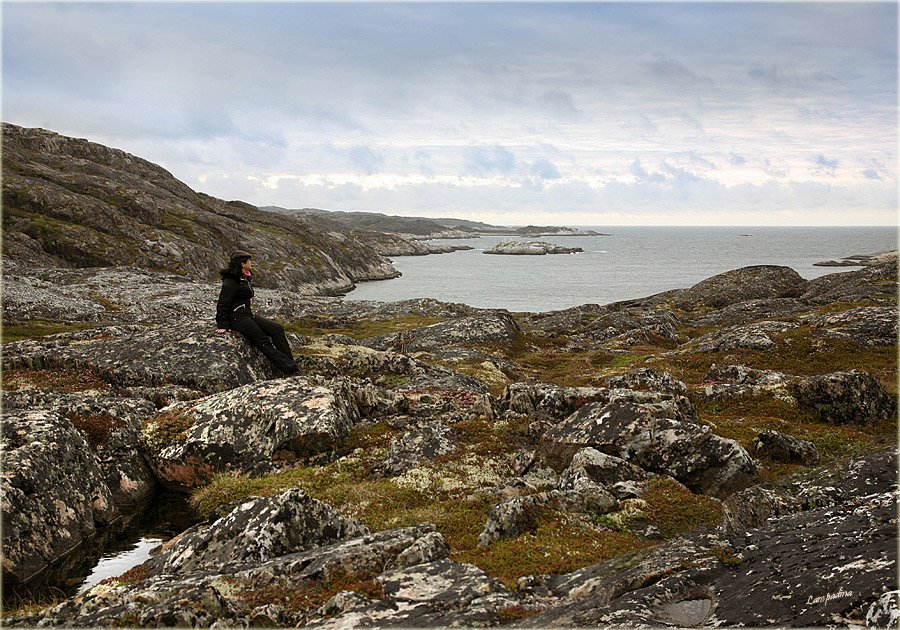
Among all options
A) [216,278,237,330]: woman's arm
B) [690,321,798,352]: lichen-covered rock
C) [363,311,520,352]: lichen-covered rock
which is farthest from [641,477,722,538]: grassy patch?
[363,311,520,352]: lichen-covered rock

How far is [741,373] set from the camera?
2691 centimetres

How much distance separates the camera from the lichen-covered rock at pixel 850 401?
2022 centimetres

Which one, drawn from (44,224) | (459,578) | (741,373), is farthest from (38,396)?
(44,224)

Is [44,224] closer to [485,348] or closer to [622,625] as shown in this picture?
[485,348]

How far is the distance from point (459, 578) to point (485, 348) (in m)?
36.2

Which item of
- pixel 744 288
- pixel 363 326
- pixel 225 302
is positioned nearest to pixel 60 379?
pixel 225 302

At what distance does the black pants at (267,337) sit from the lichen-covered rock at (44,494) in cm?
900

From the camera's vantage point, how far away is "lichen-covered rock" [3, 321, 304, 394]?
23.1m

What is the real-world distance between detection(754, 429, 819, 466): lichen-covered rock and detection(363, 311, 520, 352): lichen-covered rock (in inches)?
1193

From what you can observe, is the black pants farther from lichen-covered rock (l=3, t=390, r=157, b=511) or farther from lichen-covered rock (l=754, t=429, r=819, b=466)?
lichen-covered rock (l=754, t=429, r=819, b=466)

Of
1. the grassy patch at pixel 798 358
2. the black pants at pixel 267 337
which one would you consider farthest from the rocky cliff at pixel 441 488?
the black pants at pixel 267 337

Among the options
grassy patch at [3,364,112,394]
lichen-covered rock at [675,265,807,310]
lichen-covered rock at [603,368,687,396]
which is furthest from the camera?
lichen-covered rock at [675,265,807,310]

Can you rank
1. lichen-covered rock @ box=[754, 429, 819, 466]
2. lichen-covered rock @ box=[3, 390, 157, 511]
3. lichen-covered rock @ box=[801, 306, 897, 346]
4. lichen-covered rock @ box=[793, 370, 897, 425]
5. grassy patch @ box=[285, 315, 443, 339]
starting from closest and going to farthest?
lichen-covered rock @ box=[754, 429, 819, 466] < lichen-covered rock @ box=[3, 390, 157, 511] < lichen-covered rock @ box=[793, 370, 897, 425] < lichen-covered rock @ box=[801, 306, 897, 346] < grassy patch @ box=[285, 315, 443, 339]

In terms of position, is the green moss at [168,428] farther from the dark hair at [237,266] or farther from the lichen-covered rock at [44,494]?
the dark hair at [237,266]
